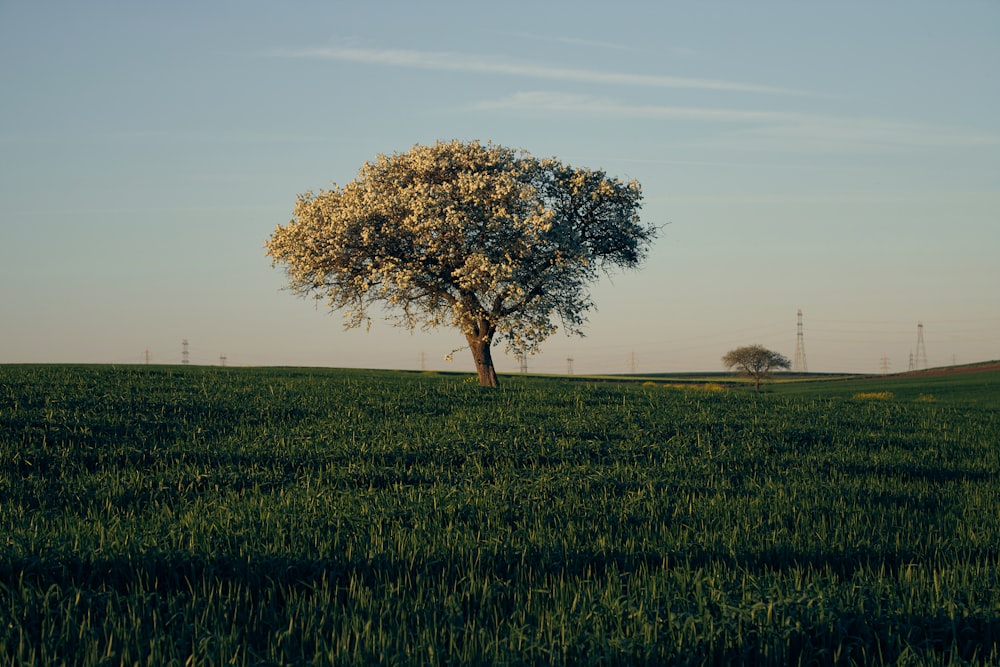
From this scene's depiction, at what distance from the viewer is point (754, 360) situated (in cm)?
9350

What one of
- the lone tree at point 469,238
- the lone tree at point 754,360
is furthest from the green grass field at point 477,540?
the lone tree at point 754,360

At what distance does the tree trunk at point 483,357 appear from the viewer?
123ft

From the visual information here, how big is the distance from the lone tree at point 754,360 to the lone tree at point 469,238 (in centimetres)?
5853

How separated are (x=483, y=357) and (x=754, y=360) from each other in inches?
2530

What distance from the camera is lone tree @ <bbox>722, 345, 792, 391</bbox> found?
307 ft

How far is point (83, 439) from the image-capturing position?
1546 centimetres

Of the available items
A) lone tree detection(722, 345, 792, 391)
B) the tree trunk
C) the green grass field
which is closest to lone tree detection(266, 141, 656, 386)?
the tree trunk

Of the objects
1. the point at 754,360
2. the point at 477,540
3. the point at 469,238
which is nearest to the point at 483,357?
the point at 469,238

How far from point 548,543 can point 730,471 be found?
286 inches

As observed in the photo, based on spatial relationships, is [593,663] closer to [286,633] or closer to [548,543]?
[286,633]

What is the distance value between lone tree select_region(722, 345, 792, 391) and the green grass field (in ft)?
250

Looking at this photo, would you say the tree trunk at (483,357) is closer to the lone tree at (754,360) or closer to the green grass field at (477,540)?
the green grass field at (477,540)

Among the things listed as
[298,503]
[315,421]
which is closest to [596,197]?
[315,421]

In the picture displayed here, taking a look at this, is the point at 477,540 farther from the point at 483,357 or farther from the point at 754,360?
the point at 754,360
